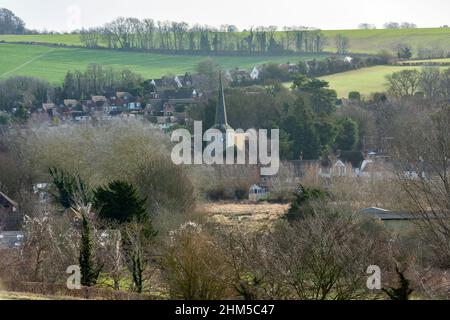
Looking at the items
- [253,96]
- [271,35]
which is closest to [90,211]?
[253,96]

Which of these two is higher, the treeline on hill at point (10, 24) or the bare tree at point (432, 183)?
the bare tree at point (432, 183)

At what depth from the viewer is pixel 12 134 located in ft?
196

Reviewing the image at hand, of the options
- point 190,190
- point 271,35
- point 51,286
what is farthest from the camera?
point 271,35

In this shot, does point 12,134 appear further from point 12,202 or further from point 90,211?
point 90,211

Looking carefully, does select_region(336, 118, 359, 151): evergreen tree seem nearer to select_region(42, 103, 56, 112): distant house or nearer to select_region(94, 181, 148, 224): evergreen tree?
select_region(42, 103, 56, 112): distant house

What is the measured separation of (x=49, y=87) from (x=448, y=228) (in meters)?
69.9

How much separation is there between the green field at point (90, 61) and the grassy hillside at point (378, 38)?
631cm

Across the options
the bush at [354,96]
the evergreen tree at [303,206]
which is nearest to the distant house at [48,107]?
the bush at [354,96]

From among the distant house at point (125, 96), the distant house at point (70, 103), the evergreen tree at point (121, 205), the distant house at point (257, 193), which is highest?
the evergreen tree at point (121, 205)

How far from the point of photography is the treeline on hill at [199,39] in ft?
379

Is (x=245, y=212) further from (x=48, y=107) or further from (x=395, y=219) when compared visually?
(x=48, y=107)

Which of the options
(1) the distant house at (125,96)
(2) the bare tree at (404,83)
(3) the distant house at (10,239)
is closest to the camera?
(3) the distant house at (10,239)

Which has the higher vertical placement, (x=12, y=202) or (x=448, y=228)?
(x=448, y=228)

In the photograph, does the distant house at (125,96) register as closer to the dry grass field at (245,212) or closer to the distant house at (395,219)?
the dry grass field at (245,212)
